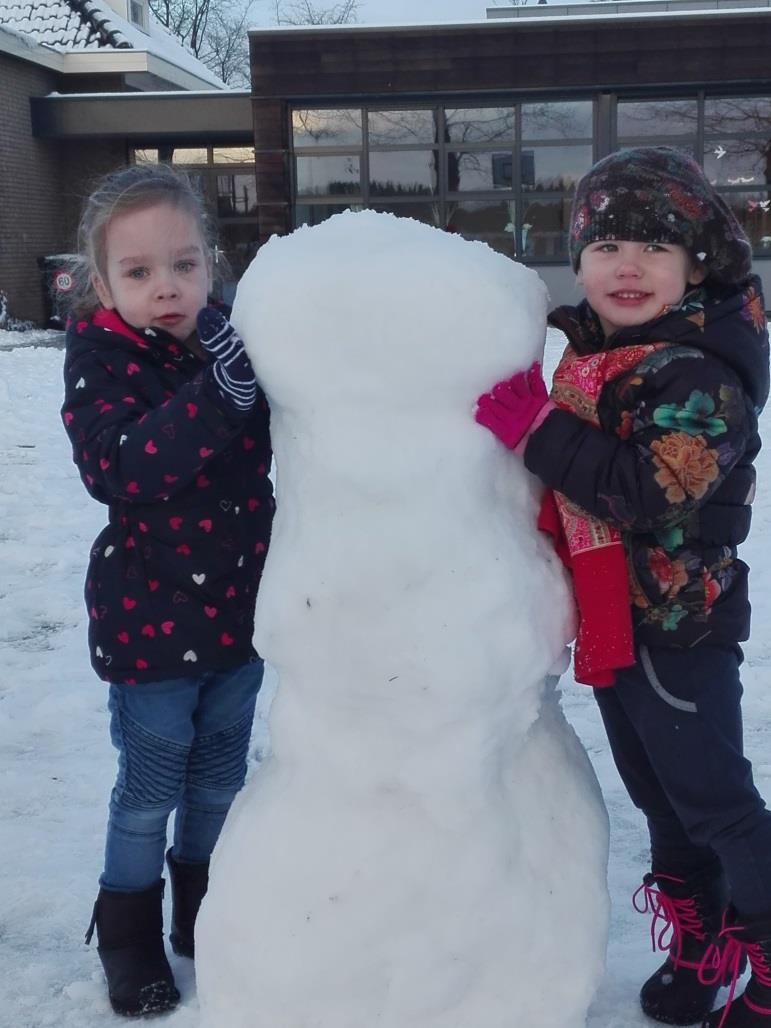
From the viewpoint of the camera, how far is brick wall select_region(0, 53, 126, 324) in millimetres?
17656

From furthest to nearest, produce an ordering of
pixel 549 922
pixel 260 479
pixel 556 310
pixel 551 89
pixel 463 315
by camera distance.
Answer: pixel 551 89, pixel 260 479, pixel 556 310, pixel 549 922, pixel 463 315

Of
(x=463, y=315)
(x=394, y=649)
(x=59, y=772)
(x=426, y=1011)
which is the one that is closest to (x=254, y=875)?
(x=426, y=1011)

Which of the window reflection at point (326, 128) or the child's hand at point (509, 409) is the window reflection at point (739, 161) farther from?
the child's hand at point (509, 409)

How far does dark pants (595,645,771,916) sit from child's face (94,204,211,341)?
Result: 1.06 m

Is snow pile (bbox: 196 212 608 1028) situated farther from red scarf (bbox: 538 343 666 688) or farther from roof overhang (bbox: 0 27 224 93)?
roof overhang (bbox: 0 27 224 93)

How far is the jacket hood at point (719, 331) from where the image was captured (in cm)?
184

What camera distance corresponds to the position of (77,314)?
2.23 metres

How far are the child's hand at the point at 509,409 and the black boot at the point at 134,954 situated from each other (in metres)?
1.23

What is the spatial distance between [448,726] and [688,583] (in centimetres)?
50

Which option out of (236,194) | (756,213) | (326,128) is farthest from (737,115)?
(236,194)

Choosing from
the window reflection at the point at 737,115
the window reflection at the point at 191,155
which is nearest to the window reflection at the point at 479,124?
the window reflection at the point at 737,115

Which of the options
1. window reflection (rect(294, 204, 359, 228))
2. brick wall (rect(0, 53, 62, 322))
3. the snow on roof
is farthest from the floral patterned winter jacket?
the snow on roof

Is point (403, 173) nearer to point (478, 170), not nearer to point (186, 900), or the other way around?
point (478, 170)

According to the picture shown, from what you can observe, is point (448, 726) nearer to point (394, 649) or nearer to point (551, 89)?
point (394, 649)
